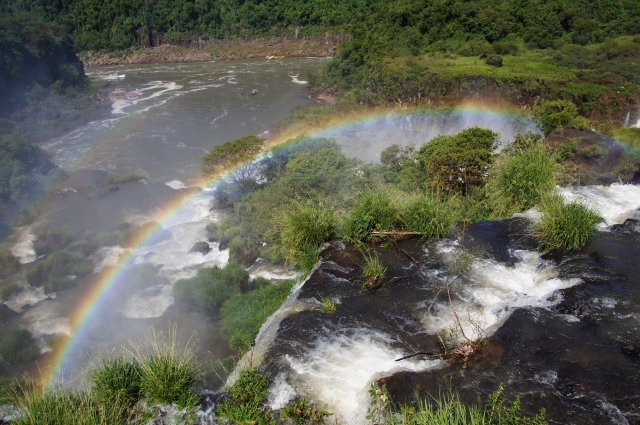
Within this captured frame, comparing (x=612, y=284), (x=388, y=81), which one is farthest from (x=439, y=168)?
(x=388, y=81)

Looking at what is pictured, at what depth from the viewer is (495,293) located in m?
12.4

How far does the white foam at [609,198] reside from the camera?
17469 millimetres

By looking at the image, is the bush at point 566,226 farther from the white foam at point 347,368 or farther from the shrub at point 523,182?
the white foam at point 347,368

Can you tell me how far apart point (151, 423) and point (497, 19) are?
7283 centimetres

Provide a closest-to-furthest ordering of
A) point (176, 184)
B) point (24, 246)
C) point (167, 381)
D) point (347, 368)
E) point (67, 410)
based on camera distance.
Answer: point (67, 410) < point (167, 381) < point (347, 368) < point (24, 246) < point (176, 184)

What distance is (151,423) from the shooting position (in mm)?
8703

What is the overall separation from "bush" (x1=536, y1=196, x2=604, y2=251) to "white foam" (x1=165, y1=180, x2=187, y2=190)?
101 feet

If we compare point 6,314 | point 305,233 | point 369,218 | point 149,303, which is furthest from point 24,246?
point 369,218

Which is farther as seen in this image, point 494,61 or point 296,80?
point 296,80

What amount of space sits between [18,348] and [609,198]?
2655 cm

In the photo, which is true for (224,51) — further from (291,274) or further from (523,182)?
(523,182)

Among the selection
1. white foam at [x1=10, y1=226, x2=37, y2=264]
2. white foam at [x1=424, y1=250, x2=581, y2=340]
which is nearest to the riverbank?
white foam at [x1=10, y1=226, x2=37, y2=264]

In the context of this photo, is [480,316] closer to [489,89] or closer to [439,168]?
[439,168]

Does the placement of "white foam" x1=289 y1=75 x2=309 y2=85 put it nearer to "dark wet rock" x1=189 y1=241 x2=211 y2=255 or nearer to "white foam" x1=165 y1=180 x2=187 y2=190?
"white foam" x1=165 y1=180 x2=187 y2=190
